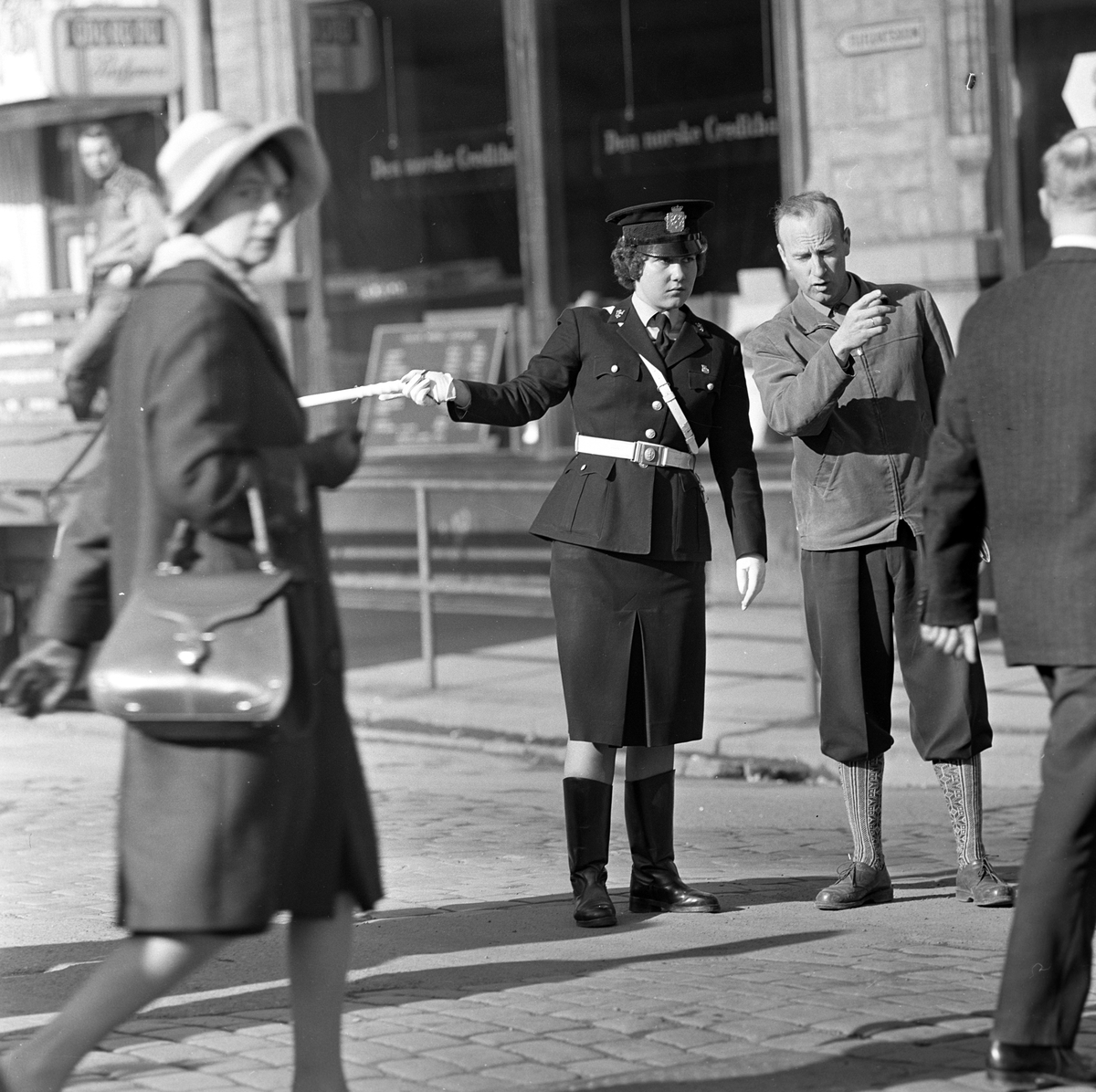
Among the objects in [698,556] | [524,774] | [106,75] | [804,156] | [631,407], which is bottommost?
[524,774]

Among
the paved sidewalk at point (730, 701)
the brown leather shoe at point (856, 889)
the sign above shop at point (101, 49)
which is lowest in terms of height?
the paved sidewalk at point (730, 701)

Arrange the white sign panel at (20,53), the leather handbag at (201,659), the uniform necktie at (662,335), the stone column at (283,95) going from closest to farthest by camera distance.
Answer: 1. the leather handbag at (201,659)
2. the uniform necktie at (662,335)
3. the stone column at (283,95)
4. the white sign panel at (20,53)

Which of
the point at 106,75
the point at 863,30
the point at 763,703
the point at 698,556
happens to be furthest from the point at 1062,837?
the point at 106,75

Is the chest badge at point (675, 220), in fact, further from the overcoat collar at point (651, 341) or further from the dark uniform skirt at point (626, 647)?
the dark uniform skirt at point (626, 647)

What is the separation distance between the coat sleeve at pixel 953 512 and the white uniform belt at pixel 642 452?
1.69 metres

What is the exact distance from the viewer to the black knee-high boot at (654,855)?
5859 millimetres

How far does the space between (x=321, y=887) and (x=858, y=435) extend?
275 cm

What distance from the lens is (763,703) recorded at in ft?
31.7

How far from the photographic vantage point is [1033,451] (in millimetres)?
3912

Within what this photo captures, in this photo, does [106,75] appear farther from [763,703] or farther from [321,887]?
[321,887]

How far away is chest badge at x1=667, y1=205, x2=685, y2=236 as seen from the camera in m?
5.74

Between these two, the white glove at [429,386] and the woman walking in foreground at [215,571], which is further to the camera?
the white glove at [429,386]

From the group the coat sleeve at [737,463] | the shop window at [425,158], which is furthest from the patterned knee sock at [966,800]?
the shop window at [425,158]

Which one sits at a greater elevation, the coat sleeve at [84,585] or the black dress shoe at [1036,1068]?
the coat sleeve at [84,585]
